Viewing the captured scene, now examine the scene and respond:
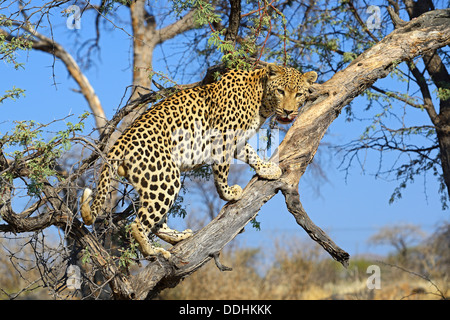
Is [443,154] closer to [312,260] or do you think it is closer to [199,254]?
[199,254]

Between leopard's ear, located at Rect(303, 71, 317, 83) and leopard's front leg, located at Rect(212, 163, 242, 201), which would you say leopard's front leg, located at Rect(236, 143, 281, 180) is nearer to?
leopard's front leg, located at Rect(212, 163, 242, 201)

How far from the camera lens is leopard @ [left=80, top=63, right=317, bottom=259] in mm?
5180

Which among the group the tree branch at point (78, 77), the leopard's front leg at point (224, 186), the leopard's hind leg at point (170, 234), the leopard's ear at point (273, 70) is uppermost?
the tree branch at point (78, 77)

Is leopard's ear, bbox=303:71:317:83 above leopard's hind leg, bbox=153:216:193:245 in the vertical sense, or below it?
above

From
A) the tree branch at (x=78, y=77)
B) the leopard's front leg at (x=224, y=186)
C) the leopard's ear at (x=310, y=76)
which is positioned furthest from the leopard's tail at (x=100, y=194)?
the tree branch at (x=78, y=77)

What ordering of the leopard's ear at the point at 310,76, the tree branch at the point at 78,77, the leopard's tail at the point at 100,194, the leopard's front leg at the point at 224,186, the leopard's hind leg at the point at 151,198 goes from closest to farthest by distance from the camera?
the leopard's tail at the point at 100,194, the leopard's hind leg at the point at 151,198, the leopard's front leg at the point at 224,186, the leopard's ear at the point at 310,76, the tree branch at the point at 78,77

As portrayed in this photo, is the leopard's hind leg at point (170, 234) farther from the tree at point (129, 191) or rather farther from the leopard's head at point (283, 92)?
the leopard's head at point (283, 92)

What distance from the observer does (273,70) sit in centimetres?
582

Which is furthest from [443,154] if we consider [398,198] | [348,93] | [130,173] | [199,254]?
[130,173]

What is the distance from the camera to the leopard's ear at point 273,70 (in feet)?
19.0

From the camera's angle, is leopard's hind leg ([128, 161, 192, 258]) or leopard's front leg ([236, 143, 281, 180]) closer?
leopard's hind leg ([128, 161, 192, 258])

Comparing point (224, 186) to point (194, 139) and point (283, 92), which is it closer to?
point (194, 139)

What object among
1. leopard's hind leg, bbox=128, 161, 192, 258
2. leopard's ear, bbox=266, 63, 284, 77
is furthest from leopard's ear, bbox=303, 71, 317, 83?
leopard's hind leg, bbox=128, 161, 192, 258
